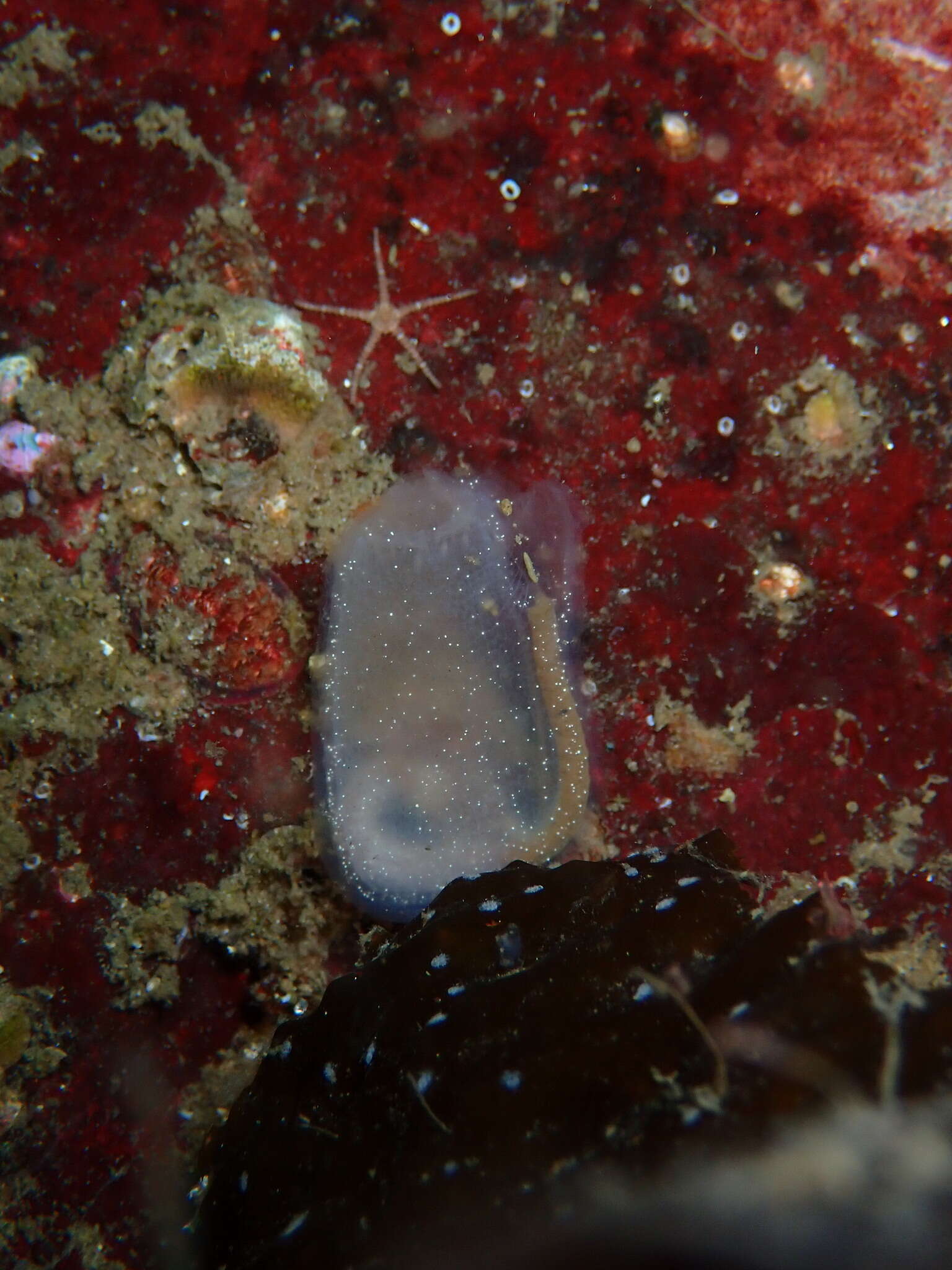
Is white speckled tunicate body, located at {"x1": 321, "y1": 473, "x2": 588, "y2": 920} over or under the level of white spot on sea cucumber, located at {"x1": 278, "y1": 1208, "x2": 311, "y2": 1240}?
over

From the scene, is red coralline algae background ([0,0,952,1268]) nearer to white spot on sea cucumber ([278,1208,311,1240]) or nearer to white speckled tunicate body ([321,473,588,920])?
white speckled tunicate body ([321,473,588,920])

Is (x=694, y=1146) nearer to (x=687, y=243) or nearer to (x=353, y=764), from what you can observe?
(x=353, y=764)

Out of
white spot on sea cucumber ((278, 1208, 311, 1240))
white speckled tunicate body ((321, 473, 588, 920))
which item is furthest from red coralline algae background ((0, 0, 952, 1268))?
white spot on sea cucumber ((278, 1208, 311, 1240))

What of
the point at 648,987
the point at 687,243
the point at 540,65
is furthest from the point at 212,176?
the point at 648,987

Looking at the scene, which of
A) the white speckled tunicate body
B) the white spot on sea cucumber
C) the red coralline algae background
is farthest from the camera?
the white speckled tunicate body

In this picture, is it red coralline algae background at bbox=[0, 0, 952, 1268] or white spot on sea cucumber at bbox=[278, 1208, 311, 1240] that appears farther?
red coralline algae background at bbox=[0, 0, 952, 1268]

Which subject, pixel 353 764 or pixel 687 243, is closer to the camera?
pixel 687 243

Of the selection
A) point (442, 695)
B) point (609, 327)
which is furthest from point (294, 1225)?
point (609, 327)
